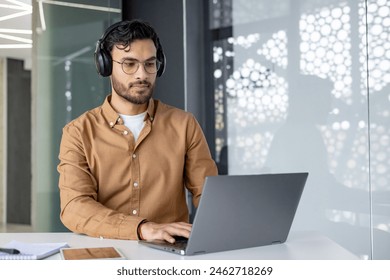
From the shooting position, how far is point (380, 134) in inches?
142

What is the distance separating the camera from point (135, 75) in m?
2.22

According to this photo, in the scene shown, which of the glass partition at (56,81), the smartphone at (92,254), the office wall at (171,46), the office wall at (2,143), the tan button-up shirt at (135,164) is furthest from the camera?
the office wall at (2,143)

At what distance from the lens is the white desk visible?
1566 mm

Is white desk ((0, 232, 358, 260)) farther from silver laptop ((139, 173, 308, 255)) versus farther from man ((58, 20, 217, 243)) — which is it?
man ((58, 20, 217, 243))

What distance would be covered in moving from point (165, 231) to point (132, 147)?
589mm

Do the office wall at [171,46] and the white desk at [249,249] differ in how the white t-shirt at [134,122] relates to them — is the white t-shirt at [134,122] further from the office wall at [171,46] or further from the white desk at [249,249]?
the office wall at [171,46]

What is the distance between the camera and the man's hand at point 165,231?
5.57ft

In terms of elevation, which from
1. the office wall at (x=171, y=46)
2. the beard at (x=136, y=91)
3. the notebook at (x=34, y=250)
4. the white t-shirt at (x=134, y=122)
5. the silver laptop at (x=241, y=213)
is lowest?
the notebook at (x=34, y=250)

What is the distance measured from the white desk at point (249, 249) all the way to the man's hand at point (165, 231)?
5 centimetres

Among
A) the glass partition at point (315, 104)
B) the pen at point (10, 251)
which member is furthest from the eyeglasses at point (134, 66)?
the glass partition at point (315, 104)

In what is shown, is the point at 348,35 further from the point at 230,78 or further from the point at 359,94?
the point at 230,78

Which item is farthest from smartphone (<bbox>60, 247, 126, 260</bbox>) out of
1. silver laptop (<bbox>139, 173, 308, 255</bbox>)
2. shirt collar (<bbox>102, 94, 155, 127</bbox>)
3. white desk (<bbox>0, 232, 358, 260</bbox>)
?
shirt collar (<bbox>102, 94, 155, 127</bbox>)

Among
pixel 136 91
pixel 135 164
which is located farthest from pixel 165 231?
pixel 136 91

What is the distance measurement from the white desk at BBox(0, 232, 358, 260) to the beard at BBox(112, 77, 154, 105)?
58 cm
